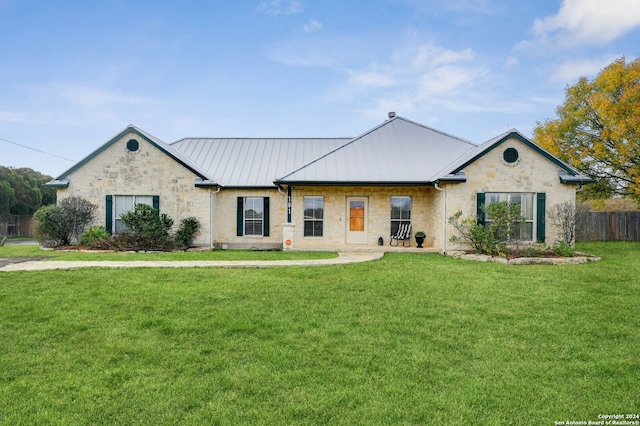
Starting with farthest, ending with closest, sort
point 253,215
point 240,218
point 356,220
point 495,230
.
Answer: point 253,215 → point 240,218 → point 356,220 → point 495,230

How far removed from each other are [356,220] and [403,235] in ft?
6.40

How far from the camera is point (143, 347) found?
15.2 ft

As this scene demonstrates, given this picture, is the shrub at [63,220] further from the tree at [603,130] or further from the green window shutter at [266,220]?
the tree at [603,130]

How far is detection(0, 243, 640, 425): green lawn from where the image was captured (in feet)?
10.9

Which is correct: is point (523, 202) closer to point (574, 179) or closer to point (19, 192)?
point (574, 179)

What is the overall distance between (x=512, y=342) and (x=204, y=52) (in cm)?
1417

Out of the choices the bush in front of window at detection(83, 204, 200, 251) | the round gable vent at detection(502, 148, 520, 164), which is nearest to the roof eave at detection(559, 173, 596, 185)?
the round gable vent at detection(502, 148, 520, 164)

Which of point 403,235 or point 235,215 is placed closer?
point 403,235

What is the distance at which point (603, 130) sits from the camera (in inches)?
784

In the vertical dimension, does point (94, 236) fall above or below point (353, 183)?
below

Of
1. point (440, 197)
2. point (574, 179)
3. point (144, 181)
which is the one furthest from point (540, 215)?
point (144, 181)

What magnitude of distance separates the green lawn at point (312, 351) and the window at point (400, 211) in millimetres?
7440

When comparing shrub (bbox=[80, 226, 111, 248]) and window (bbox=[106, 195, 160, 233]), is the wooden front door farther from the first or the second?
shrub (bbox=[80, 226, 111, 248])

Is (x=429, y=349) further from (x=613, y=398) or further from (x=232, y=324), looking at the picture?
(x=232, y=324)
